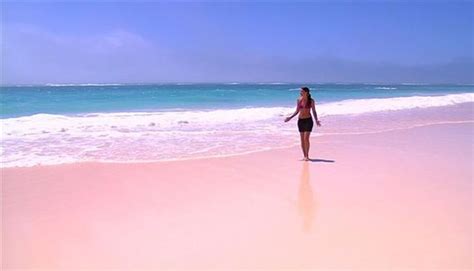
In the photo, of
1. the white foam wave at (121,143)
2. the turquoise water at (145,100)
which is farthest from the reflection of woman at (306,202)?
the turquoise water at (145,100)

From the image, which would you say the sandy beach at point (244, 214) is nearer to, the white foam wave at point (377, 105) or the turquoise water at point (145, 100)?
the white foam wave at point (377, 105)

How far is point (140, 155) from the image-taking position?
8461 millimetres

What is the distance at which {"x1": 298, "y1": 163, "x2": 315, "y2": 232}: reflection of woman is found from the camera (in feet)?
14.9

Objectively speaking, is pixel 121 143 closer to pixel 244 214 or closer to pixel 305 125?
pixel 305 125

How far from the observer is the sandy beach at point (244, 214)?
3.70 meters

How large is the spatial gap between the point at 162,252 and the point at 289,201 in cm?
201

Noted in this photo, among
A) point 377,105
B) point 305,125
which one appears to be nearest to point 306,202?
point 305,125

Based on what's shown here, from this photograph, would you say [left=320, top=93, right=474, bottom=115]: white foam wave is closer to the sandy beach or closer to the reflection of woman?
the sandy beach

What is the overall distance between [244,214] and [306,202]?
91 cm

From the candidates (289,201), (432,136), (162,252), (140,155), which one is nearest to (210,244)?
(162,252)

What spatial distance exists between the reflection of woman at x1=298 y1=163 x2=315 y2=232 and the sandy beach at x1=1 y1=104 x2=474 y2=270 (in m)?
0.02

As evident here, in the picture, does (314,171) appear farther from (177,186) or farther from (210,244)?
(210,244)

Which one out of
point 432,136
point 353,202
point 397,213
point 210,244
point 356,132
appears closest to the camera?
point 210,244

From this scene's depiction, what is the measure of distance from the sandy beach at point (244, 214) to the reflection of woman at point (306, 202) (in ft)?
0.07
